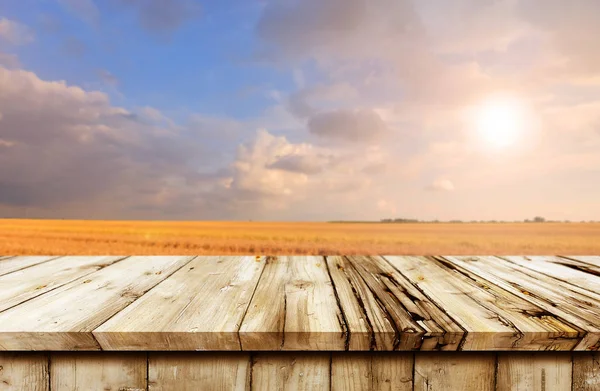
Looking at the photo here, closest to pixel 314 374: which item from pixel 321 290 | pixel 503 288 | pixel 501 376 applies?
pixel 321 290

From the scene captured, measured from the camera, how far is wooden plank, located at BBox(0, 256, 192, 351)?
1264mm

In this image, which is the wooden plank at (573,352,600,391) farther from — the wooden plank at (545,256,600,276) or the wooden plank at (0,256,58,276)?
the wooden plank at (0,256,58,276)

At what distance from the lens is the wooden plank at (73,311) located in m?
1.26

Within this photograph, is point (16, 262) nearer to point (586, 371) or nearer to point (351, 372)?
point (351, 372)

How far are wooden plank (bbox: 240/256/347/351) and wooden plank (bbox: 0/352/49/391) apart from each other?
2.15 feet

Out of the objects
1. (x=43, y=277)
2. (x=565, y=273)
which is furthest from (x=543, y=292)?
(x=43, y=277)

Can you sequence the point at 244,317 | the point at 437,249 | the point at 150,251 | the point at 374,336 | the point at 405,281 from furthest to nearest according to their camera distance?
1. the point at 437,249
2. the point at 150,251
3. the point at 405,281
4. the point at 244,317
5. the point at 374,336

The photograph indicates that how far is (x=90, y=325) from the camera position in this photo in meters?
1.30

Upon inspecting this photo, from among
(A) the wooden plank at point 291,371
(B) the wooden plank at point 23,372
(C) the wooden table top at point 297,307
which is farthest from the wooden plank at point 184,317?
(B) the wooden plank at point 23,372

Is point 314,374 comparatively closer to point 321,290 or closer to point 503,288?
point 321,290

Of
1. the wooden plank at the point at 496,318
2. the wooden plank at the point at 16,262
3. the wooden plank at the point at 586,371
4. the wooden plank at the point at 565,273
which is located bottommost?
the wooden plank at the point at 586,371

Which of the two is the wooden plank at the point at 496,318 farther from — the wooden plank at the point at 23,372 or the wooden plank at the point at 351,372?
the wooden plank at the point at 23,372

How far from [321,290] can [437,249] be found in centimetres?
715

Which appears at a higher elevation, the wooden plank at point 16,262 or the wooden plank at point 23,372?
the wooden plank at point 16,262
